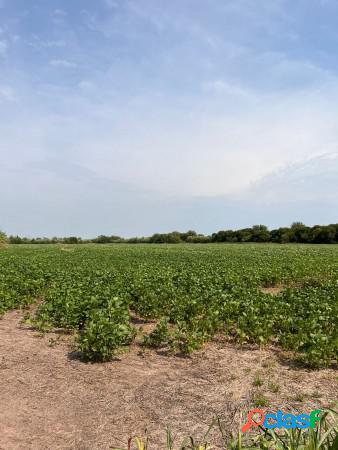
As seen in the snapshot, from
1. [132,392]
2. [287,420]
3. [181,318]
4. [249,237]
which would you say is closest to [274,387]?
[132,392]

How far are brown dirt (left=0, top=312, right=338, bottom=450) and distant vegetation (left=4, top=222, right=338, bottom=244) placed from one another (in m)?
75.3

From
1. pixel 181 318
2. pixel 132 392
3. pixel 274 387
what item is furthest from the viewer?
pixel 181 318

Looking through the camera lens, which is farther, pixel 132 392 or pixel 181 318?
pixel 181 318

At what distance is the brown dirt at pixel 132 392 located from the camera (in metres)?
5.31

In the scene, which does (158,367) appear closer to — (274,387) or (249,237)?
(274,387)

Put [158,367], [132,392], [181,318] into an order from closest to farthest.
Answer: [132,392]
[158,367]
[181,318]

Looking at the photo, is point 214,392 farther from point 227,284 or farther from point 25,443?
point 227,284

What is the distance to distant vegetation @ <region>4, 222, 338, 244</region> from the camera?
262ft

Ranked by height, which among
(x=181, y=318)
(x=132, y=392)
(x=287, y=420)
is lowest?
(x=132, y=392)

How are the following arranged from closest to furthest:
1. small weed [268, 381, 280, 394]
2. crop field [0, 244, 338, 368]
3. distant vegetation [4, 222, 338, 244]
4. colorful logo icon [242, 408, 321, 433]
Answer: colorful logo icon [242, 408, 321, 433] → small weed [268, 381, 280, 394] → crop field [0, 244, 338, 368] → distant vegetation [4, 222, 338, 244]

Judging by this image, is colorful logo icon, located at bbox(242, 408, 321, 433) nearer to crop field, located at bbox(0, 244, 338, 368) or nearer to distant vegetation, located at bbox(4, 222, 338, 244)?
crop field, located at bbox(0, 244, 338, 368)

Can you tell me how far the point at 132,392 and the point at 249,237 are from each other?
289ft

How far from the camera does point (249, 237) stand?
305ft

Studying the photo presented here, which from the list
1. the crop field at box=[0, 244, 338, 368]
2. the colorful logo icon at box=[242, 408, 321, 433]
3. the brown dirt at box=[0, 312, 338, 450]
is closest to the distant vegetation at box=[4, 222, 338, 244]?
the crop field at box=[0, 244, 338, 368]
